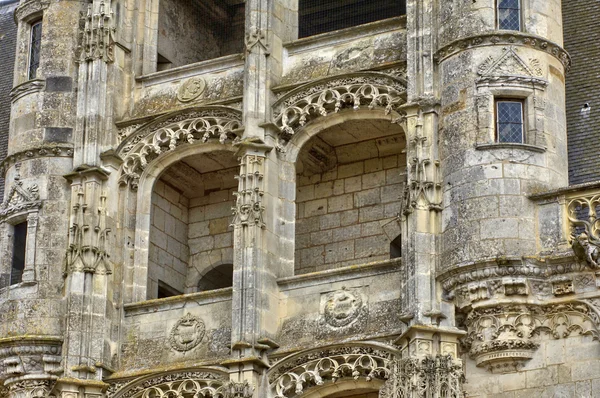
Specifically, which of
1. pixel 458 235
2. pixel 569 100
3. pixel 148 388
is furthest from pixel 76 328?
pixel 569 100

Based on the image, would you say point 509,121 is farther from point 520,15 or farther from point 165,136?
point 165,136

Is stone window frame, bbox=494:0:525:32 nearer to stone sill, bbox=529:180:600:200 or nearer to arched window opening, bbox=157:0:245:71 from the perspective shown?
stone sill, bbox=529:180:600:200

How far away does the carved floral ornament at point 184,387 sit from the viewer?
29891 millimetres

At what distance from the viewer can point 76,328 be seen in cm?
3145

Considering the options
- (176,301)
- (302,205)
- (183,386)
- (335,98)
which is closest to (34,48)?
(302,205)

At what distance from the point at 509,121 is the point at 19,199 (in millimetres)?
8577

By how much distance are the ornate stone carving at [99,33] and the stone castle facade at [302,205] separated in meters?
0.05

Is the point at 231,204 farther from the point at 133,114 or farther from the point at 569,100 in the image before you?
the point at 569,100

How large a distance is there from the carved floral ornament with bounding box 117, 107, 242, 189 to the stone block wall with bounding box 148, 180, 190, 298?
3.44 ft

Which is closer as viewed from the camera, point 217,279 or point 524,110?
point 524,110

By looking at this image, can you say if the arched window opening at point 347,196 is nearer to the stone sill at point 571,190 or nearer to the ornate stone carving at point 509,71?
the ornate stone carving at point 509,71

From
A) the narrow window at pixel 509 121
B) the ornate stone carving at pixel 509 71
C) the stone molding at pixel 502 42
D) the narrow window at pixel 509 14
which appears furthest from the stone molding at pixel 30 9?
the narrow window at pixel 509 121

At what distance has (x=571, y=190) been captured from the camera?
28.7m

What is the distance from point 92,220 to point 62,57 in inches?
125
